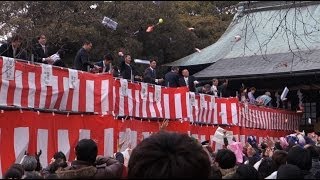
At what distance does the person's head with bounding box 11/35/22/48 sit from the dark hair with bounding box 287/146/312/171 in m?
4.84

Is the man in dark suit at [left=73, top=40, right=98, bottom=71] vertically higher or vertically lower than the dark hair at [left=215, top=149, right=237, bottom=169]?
higher

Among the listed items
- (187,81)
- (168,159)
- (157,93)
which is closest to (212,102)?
(187,81)

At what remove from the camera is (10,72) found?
7.68 meters

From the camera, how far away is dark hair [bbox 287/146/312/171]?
4543 millimetres

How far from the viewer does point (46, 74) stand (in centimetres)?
848

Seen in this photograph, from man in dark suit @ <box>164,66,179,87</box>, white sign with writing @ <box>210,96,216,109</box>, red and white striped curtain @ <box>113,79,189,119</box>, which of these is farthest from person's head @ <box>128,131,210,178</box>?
white sign with writing @ <box>210,96,216,109</box>

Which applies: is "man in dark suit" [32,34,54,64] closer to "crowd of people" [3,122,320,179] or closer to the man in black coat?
the man in black coat

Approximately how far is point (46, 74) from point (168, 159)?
6.57 metres

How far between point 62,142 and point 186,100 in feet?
14.8

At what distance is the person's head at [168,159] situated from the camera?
2176mm

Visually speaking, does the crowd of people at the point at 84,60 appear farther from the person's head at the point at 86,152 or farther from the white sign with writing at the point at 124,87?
the person's head at the point at 86,152

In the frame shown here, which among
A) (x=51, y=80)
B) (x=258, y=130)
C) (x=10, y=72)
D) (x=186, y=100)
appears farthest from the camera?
(x=258, y=130)

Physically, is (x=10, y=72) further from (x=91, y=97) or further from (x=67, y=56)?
(x=67, y=56)

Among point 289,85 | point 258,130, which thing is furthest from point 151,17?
point 258,130
